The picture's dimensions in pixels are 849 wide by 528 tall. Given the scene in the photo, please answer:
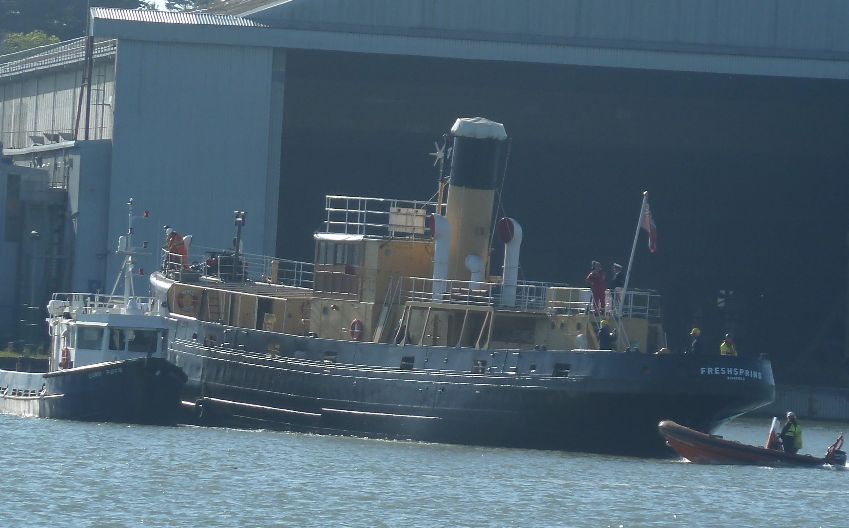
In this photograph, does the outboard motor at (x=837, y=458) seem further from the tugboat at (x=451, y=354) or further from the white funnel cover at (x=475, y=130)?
the white funnel cover at (x=475, y=130)

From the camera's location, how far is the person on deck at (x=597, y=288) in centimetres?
3762

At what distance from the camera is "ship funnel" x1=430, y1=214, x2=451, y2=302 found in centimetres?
3928

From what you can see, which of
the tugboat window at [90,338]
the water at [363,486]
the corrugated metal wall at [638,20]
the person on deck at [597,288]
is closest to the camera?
the water at [363,486]

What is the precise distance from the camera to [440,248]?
129 ft

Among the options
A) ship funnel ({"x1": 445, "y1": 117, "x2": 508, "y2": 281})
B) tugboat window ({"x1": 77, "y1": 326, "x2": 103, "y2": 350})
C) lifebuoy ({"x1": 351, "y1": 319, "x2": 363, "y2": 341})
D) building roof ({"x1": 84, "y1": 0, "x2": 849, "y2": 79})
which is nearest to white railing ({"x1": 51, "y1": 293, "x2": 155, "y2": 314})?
tugboat window ({"x1": 77, "y1": 326, "x2": 103, "y2": 350})

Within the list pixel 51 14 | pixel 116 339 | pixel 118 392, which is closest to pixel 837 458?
pixel 118 392

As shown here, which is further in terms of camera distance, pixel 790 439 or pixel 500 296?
pixel 500 296

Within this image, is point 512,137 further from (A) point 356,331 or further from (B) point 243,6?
(A) point 356,331

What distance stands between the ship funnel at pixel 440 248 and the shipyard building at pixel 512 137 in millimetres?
16526

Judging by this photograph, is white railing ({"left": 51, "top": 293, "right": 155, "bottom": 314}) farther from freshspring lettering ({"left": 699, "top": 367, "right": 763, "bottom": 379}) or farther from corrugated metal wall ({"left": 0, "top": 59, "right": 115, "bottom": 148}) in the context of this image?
corrugated metal wall ({"left": 0, "top": 59, "right": 115, "bottom": 148})

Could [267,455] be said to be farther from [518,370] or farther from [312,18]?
[312,18]

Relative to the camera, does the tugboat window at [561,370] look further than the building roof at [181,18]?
No

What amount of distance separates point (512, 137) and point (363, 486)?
1164 inches

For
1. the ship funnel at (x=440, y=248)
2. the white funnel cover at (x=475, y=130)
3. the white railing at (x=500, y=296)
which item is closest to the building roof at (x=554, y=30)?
the white funnel cover at (x=475, y=130)
